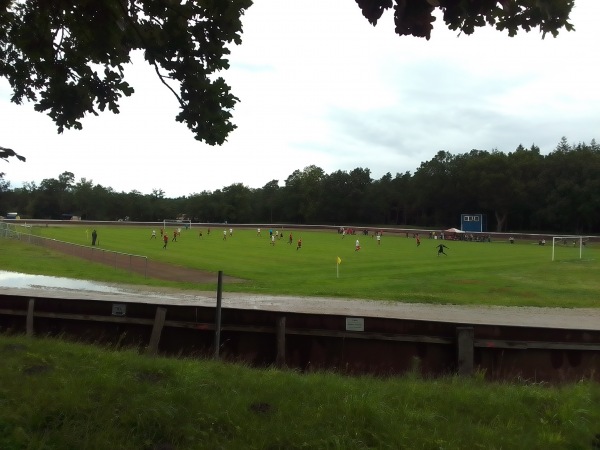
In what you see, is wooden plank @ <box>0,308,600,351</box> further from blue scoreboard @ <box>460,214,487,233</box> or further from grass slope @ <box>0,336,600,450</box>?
blue scoreboard @ <box>460,214,487,233</box>

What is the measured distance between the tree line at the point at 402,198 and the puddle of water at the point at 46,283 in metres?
95.2

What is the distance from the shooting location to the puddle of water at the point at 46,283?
74.0 ft

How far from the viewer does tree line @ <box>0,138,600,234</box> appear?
106 metres

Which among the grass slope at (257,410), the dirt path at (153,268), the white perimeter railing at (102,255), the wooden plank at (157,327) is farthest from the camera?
the white perimeter railing at (102,255)

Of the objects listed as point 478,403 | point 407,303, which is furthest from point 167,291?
point 478,403

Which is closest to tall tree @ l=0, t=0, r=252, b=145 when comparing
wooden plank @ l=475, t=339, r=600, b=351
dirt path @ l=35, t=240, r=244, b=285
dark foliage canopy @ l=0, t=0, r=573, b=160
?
dark foliage canopy @ l=0, t=0, r=573, b=160

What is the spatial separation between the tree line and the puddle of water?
9522 centimetres

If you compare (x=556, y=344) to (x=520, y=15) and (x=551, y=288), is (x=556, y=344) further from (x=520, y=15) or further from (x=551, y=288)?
(x=551, y=288)

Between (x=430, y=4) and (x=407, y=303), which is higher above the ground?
(x=430, y=4)

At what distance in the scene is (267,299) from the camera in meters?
21.2

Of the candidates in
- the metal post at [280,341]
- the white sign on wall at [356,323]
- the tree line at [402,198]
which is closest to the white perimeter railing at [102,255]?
the metal post at [280,341]

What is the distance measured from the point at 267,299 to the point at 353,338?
1296 centimetres

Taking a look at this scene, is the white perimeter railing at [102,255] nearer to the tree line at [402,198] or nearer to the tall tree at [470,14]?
the tall tree at [470,14]

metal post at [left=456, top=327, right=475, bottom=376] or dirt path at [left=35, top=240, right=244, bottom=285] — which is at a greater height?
metal post at [left=456, top=327, right=475, bottom=376]
